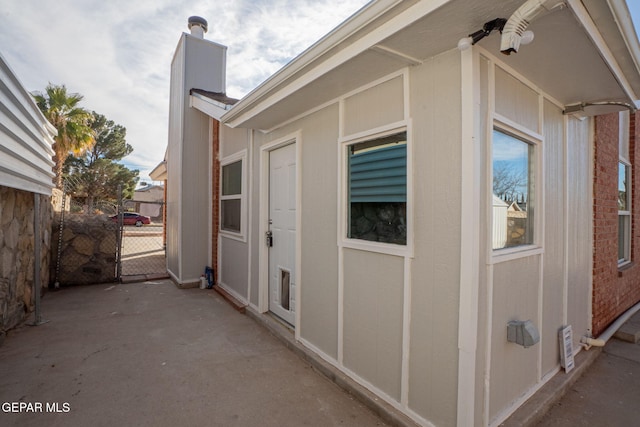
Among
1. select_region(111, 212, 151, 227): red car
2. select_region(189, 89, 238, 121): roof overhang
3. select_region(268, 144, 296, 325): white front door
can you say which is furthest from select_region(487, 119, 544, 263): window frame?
select_region(111, 212, 151, 227): red car

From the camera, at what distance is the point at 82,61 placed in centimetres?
462

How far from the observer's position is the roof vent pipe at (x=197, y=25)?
5.84 metres

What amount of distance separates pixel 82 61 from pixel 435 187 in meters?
5.64

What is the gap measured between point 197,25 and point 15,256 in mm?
4953

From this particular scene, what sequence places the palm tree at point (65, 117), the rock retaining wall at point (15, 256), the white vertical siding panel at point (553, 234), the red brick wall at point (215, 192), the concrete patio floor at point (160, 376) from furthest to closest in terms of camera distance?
the palm tree at point (65, 117)
the red brick wall at point (215, 192)
the rock retaining wall at point (15, 256)
the white vertical siding panel at point (553, 234)
the concrete patio floor at point (160, 376)

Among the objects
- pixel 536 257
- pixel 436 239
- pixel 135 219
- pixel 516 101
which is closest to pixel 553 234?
pixel 536 257

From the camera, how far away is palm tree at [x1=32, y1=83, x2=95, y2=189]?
38.3 ft

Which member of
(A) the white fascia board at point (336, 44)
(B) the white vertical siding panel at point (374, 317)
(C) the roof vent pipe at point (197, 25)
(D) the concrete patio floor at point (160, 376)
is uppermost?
(C) the roof vent pipe at point (197, 25)

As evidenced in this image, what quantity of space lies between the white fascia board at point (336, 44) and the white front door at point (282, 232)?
732 mm

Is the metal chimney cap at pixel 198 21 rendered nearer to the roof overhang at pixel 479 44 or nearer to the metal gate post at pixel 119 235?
the metal gate post at pixel 119 235

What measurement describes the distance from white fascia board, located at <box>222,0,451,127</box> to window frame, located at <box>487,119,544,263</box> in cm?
85

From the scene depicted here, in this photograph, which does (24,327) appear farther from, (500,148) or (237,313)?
(500,148)

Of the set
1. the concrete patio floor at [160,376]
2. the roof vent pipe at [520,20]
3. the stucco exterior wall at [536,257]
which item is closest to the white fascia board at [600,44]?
the roof vent pipe at [520,20]

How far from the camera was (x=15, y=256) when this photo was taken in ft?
12.1
